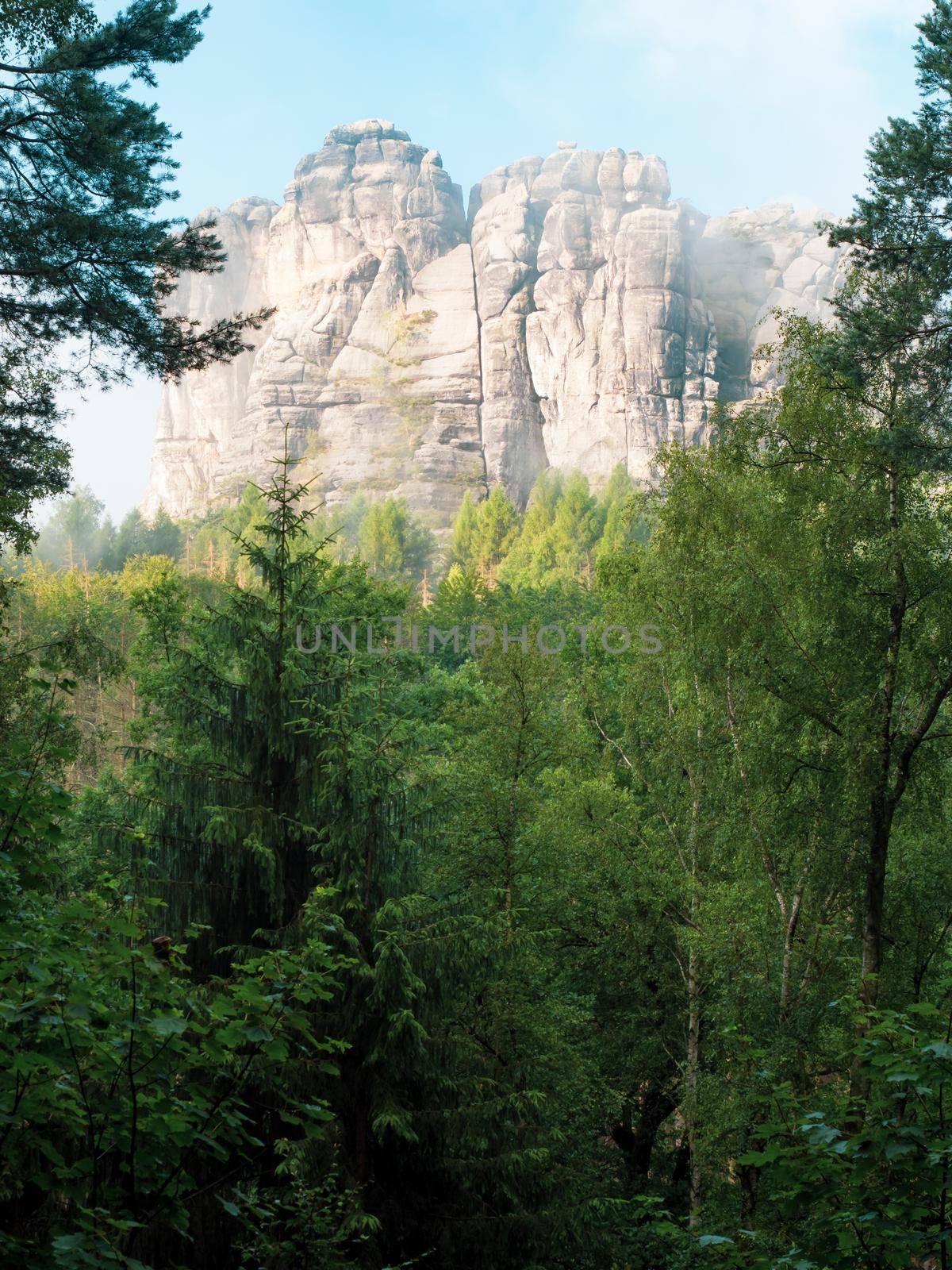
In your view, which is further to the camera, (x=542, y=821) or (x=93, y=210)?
(x=542, y=821)

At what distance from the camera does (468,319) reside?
10606cm

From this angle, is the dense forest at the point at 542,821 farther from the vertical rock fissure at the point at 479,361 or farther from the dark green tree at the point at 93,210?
the vertical rock fissure at the point at 479,361

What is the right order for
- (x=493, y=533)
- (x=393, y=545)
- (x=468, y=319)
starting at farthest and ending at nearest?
(x=468, y=319)
(x=493, y=533)
(x=393, y=545)

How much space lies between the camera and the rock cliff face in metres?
97.1

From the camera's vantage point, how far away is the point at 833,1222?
447cm

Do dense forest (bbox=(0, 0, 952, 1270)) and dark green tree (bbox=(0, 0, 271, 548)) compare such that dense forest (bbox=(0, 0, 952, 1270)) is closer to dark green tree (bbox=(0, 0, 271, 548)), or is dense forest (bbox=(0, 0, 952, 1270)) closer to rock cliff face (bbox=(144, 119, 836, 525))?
dark green tree (bbox=(0, 0, 271, 548))

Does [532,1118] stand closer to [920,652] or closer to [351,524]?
[920,652]

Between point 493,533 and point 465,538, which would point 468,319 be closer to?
point 465,538

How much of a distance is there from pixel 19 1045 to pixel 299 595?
8.44 meters

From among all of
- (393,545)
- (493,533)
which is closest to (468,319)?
(493,533)

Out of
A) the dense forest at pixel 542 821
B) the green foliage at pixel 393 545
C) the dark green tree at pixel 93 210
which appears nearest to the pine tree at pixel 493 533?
the green foliage at pixel 393 545

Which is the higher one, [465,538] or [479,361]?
[479,361]

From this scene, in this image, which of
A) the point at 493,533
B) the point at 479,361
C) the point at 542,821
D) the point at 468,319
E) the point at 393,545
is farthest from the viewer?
the point at 468,319

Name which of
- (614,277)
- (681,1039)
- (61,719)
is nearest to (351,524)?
(614,277)
